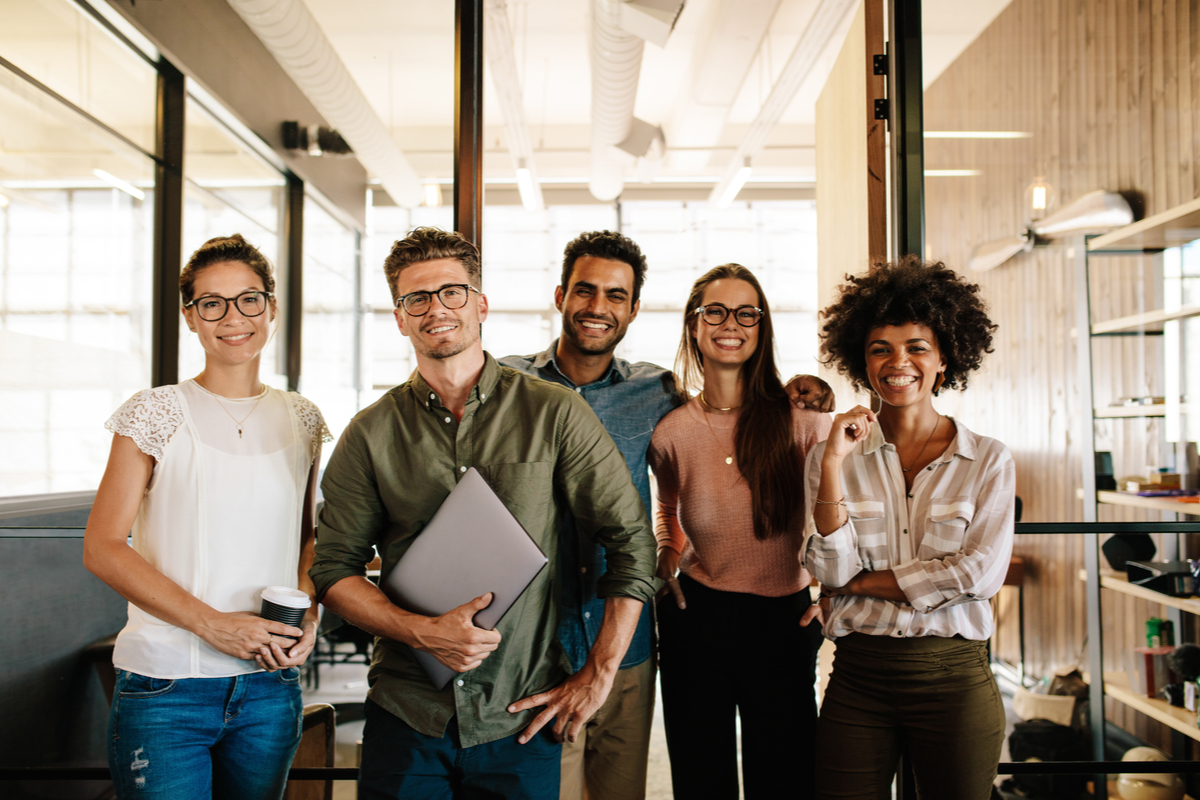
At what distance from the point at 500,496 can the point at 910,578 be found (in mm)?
879

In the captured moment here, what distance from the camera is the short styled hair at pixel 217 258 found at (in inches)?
57.1

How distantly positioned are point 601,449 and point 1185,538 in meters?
2.35

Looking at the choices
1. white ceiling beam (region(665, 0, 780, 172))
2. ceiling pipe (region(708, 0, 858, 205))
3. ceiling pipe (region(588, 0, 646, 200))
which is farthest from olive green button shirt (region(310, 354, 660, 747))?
white ceiling beam (region(665, 0, 780, 172))

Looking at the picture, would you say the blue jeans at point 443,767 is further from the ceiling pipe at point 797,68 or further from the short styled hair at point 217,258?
the ceiling pipe at point 797,68

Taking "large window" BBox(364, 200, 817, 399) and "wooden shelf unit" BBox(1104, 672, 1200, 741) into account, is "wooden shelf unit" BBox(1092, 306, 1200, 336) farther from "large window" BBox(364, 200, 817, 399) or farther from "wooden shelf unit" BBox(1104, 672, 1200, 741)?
"large window" BBox(364, 200, 817, 399)

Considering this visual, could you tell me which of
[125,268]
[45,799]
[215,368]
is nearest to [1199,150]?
[215,368]

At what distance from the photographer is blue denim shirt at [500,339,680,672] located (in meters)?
1.65

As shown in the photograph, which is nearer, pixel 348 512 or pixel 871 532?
pixel 348 512

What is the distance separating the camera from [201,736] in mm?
1346

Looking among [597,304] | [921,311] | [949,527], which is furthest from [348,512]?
[921,311]

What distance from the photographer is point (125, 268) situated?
2887 millimetres

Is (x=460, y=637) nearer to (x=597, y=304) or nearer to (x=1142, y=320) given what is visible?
(x=597, y=304)

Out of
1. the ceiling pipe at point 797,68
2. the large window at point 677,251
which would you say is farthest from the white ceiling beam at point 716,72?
the large window at point 677,251

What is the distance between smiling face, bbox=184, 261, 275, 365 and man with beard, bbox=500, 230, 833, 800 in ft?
2.26
